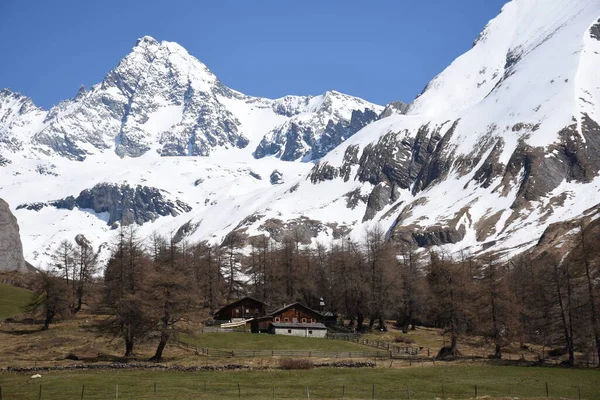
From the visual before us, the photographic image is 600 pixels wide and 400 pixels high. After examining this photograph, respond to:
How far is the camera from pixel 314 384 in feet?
182

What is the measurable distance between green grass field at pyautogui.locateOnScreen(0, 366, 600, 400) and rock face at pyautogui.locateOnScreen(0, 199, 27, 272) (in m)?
95.5

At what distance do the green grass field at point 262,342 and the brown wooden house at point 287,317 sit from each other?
301 inches

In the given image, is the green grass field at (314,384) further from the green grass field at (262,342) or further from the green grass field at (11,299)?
the green grass field at (11,299)

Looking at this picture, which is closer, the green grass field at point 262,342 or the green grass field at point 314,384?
the green grass field at point 314,384

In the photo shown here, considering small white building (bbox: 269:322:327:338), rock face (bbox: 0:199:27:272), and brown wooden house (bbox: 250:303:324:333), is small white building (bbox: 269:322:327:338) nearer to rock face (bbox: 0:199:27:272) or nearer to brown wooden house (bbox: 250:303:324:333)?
brown wooden house (bbox: 250:303:324:333)

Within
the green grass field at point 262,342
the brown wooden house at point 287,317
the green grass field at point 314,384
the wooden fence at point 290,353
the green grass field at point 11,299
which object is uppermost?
the green grass field at point 11,299

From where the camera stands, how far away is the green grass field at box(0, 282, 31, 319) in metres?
98.5

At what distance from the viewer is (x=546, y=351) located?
290 ft

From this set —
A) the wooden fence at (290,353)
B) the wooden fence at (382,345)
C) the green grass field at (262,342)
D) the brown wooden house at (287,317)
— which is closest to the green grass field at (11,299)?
the green grass field at (262,342)

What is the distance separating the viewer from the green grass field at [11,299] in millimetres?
98469

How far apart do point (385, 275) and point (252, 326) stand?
21.0m

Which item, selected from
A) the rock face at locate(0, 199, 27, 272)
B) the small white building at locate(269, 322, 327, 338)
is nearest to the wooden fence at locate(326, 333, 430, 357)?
the small white building at locate(269, 322, 327, 338)

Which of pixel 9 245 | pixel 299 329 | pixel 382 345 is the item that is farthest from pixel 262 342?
pixel 9 245

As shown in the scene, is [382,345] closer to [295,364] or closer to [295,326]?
[295,326]
